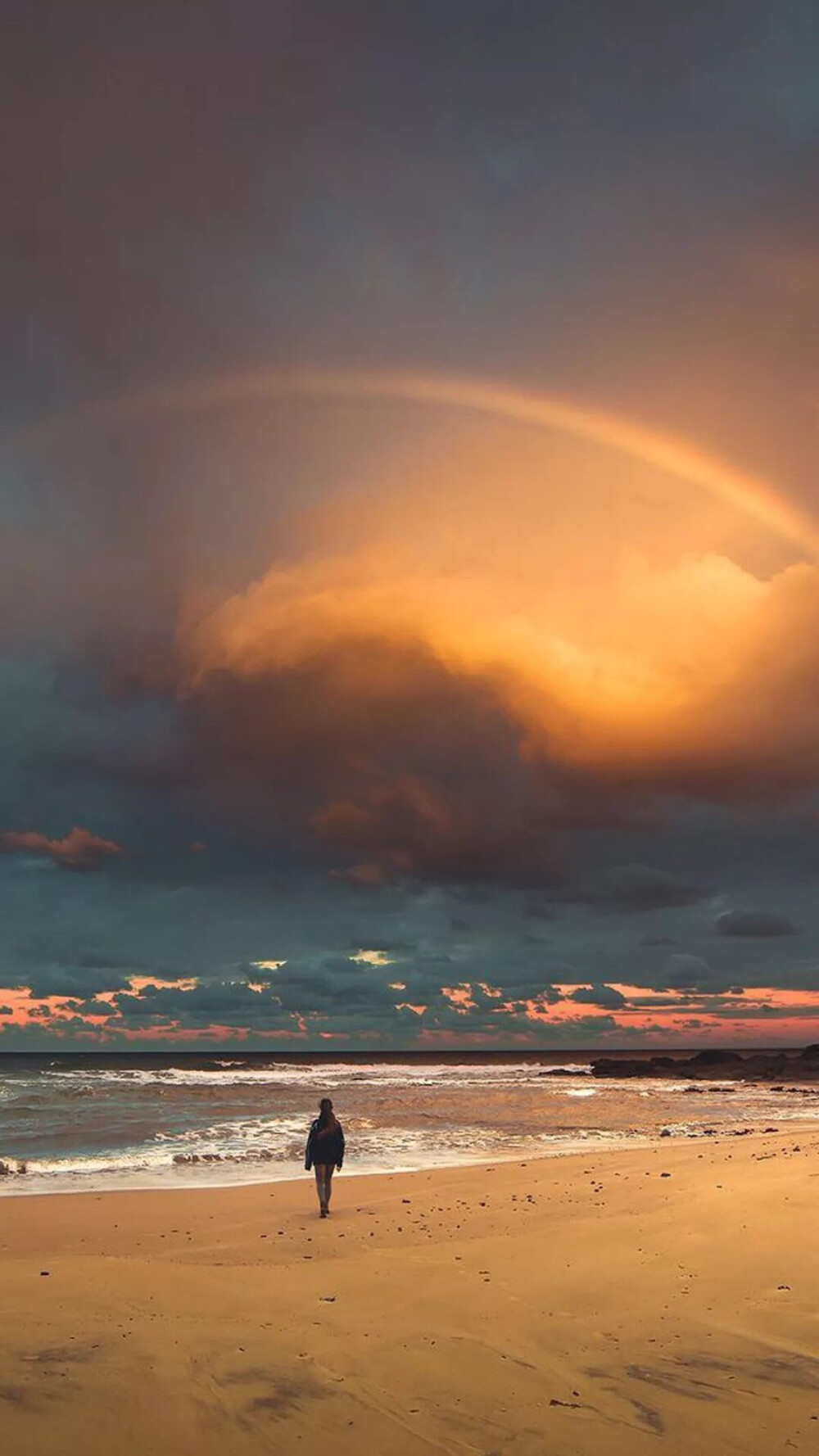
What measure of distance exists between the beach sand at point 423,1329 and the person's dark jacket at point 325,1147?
105cm

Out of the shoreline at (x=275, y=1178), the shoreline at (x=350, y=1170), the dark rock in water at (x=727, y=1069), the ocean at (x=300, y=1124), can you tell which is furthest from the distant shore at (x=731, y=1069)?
the shoreline at (x=275, y=1178)

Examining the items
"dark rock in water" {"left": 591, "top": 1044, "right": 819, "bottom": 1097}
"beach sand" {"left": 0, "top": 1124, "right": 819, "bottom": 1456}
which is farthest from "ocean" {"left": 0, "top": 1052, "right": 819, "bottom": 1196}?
"dark rock in water" {"left": 591, "top": 1044, "right": 819, "bottom": 1097}

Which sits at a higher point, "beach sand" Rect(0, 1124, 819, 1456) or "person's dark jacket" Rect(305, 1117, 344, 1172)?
"person's dark jacket" Rect(305, 1117, 344, 1172)

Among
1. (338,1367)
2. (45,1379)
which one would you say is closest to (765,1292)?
(338,1367)

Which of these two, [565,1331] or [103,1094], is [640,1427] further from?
[103,1094]

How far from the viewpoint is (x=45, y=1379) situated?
8562 mm

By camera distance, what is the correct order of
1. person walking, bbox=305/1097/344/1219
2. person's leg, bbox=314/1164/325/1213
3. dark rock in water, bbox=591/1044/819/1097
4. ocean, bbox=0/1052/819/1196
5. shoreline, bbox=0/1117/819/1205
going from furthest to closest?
dark rock in water, bbox=591/1044/819/1097 → ocean, bbox=0/1052/819/1196 → shoreline, bbox=0/1117/819/1205 → person walking, bbox=305/1097/344/1219 → person's leg, bbox=314/1164/325/1213

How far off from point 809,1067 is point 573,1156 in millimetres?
68562

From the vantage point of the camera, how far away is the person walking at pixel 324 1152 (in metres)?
18.6

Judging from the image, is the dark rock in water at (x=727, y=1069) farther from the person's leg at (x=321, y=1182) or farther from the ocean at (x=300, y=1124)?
the person's leg at (x=321, y=1182)

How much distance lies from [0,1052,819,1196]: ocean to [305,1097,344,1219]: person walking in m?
6.66

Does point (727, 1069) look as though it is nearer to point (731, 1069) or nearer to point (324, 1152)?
point (731, 1069)

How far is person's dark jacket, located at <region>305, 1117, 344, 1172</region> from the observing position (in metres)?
18.8

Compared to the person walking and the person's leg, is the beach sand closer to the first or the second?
the person's leg
